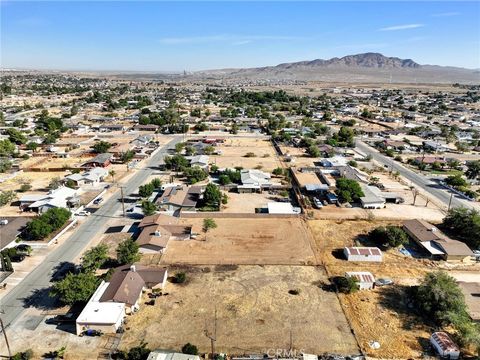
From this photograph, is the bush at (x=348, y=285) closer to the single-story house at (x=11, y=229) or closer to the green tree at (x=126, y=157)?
the single-story house at (x=11, y=229)

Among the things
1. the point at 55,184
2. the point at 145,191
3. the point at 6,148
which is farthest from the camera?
the point at 6,148

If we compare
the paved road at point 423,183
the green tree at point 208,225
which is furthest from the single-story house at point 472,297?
the green tree at point 208,225

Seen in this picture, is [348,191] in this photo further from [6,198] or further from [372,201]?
[6,198]

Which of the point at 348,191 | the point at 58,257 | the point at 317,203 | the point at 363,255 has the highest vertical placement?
the point at 348,191

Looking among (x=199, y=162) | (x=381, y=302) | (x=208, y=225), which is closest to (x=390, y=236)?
(x=381, y=302)

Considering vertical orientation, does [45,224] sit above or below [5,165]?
above

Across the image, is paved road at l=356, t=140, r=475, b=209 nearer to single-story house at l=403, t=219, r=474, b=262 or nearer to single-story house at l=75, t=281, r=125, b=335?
single-story house at l=403, t=219, r=474, b=262

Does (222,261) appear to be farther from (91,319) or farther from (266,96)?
(266,96)
